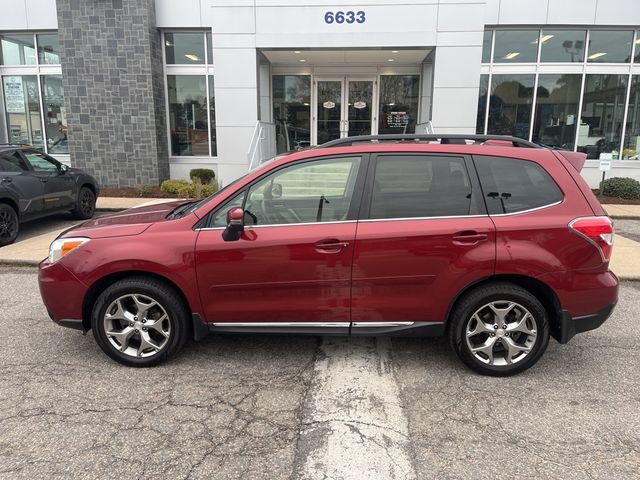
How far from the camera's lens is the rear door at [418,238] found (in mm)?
3512

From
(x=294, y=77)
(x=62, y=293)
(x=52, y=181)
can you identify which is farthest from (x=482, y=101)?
(x=62, y=293)

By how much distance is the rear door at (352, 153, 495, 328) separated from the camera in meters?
3.51

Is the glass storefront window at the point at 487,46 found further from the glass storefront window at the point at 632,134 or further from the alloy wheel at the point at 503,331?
the alloy wheel at the point at 503,331

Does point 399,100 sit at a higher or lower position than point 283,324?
higher

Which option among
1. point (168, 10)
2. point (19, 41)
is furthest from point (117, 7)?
point (19, 41)

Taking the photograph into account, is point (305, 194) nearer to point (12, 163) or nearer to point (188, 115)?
point (12, 163)

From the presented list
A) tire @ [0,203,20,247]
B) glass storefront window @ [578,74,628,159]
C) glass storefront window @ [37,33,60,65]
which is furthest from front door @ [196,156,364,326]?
glass storefront window @ [37,33,60,65]

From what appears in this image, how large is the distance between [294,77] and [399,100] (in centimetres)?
334

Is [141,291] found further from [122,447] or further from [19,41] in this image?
[19,41]

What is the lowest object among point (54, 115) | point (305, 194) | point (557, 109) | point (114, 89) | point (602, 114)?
point (305, 194)

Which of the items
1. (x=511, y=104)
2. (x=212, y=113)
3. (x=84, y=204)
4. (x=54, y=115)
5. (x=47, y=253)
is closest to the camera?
(x=47, y=253)

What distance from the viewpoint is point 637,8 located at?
519 inches

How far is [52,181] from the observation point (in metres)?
8.99

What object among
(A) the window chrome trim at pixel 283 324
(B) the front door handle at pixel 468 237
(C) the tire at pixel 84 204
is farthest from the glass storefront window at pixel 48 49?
(B) the front door handle at pixel 468 237
